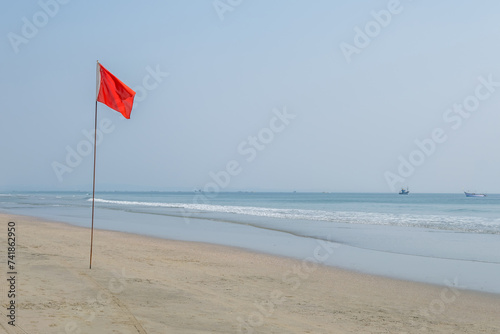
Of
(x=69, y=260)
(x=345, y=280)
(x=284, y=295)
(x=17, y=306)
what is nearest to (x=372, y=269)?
(x=345, y=280)

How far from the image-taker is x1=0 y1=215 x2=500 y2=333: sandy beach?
6.50 m

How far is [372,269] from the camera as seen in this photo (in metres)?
12.5

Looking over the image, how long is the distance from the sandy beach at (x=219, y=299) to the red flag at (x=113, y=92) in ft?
11.3

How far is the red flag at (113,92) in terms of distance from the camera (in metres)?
10.0

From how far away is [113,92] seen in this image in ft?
33.2

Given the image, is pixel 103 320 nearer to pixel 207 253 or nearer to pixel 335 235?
pixel 207 253

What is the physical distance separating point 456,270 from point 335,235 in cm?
927
